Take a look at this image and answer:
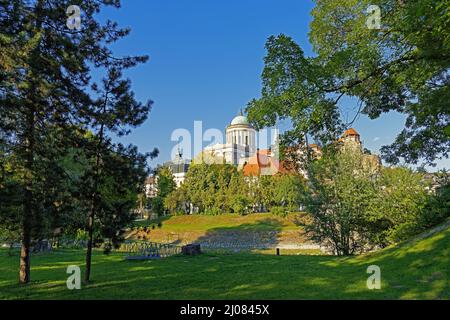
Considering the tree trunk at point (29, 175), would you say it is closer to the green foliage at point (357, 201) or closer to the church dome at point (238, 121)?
the green foliage at point (357, 201)

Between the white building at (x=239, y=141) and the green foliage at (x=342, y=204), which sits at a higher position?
the white building at (x=239, y=141)

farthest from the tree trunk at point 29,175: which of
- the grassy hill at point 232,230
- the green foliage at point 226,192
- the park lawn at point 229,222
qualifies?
the green foliage at point 226,192

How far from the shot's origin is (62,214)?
33.0 feet

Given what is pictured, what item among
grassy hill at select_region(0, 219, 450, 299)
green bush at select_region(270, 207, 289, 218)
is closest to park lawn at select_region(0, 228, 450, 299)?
grassy hill at select_region(0, 219, 450, 299)

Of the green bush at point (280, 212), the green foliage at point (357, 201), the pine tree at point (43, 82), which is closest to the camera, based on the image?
the pine tree at point (43, 82)

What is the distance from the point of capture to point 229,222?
50.9 meters

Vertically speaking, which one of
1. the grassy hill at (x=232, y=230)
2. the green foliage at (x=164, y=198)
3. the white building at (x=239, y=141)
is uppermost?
the white building at (x=239, y=141)

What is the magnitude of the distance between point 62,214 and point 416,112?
33.1 ft

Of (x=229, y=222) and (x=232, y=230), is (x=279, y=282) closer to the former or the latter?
A: (x=232, y=230)

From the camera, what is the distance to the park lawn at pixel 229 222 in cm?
4567

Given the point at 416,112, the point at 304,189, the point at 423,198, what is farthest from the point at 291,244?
the point at 416,112

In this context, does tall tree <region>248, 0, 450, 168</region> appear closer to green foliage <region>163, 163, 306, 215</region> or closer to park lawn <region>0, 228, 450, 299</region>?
park lawn <region>0, 228, 450, 299</region>

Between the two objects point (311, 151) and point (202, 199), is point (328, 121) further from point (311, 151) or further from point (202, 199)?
point (202, 199)

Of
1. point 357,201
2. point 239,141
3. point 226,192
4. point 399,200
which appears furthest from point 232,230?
point 239,141
